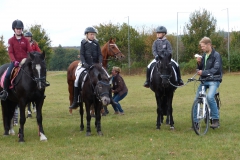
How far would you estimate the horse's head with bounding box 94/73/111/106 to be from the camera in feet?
31.9

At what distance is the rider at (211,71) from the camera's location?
1026 cm

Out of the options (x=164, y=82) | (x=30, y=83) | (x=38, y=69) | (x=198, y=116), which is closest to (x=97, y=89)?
(x=38, y=69)

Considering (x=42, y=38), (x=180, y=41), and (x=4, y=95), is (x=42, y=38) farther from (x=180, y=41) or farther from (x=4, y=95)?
(x=4, y=95)

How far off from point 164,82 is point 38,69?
11.3 feet

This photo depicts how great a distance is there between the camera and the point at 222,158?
297 inches

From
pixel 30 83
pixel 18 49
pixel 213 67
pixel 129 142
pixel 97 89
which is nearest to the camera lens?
pixel 129 142

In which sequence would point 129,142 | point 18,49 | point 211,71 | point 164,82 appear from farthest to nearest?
point 164,82 < point 18,49 < point 211,71 < point 129,142

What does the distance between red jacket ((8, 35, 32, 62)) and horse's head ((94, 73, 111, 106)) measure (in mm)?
2163

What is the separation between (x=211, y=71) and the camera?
10.2 m

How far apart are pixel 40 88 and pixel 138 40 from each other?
4820cm

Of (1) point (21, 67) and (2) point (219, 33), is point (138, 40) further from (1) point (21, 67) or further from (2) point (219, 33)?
(1) point (21, 67)

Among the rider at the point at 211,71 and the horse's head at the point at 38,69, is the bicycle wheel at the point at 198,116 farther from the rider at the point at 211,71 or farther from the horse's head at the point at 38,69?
the horse's head at the point at 38,69

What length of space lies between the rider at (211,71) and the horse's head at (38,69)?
12.9 ft

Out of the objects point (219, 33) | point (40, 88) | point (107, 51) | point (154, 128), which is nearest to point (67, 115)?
point (107, 51)
